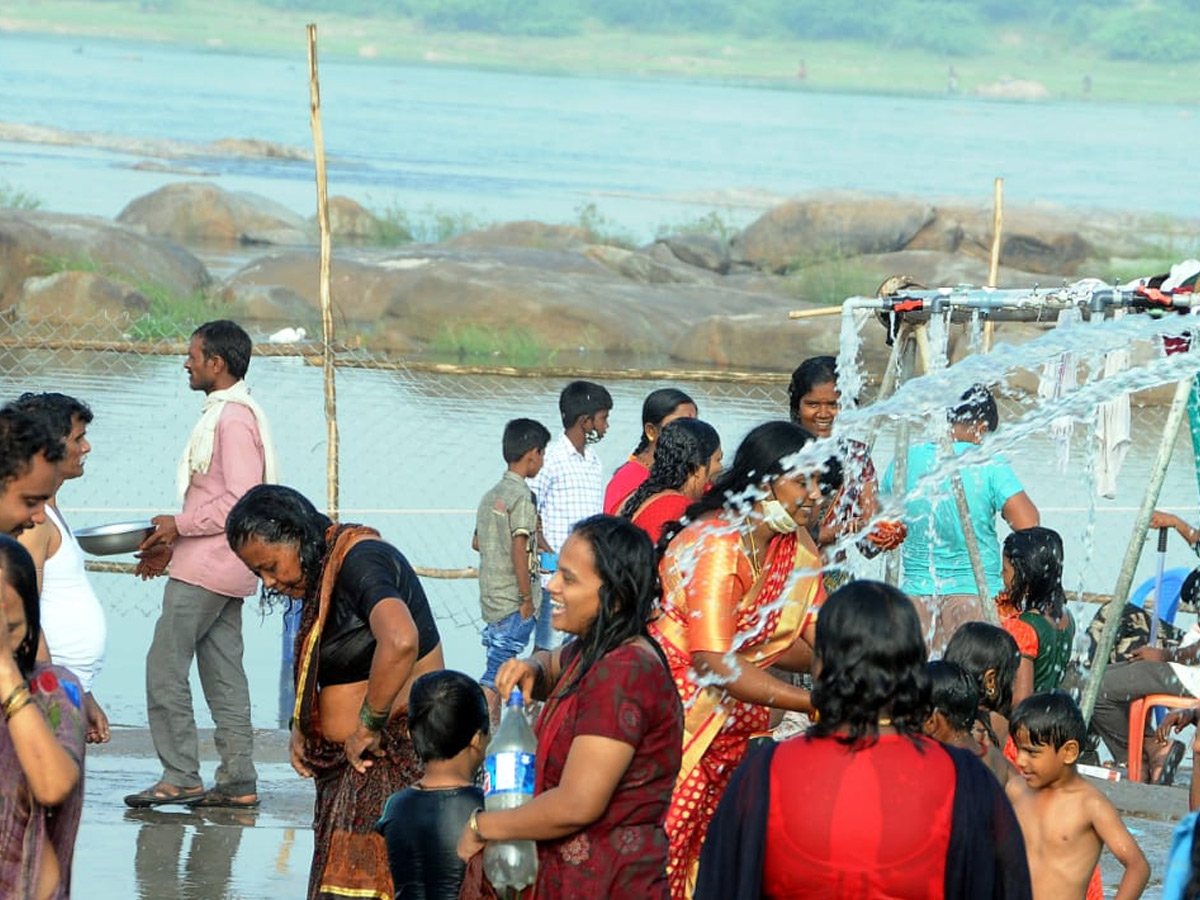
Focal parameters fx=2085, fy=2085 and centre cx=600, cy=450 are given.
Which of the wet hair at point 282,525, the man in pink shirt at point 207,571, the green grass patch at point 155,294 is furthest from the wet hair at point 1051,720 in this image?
the green grass patch at point 155,294

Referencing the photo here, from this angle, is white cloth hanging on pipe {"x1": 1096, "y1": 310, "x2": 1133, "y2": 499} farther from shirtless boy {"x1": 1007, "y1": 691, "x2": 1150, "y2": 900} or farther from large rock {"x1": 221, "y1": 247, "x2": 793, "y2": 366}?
large rock {"x1": 221, "y1": 247, "x2": 793, "y2": 366}

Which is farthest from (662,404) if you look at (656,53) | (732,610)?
(656,53)

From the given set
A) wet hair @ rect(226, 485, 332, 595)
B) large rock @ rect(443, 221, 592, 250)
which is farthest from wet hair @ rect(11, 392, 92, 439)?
large rock @ rect(443, 221, 592, 250)

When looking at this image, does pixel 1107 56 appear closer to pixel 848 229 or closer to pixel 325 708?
pixel 848 229

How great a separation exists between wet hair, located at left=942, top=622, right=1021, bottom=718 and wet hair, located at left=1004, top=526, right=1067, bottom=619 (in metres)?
0.85

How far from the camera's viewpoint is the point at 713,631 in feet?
15.7

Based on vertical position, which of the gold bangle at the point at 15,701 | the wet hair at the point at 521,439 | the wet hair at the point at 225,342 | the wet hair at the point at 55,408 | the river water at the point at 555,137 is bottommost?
the gold bangle at the point at 15,701

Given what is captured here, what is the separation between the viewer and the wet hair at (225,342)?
23.7ft

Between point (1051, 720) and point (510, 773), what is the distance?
1523 mm

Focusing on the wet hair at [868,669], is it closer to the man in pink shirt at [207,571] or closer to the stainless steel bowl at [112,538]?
the man in pink shirt at [207,571]

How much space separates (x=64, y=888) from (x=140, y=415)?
10987 millimetres

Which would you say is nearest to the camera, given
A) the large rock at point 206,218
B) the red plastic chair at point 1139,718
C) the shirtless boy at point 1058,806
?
the shirtless boy at point 1058,806

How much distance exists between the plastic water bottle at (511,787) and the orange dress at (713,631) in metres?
0.63

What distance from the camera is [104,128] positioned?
180ft
